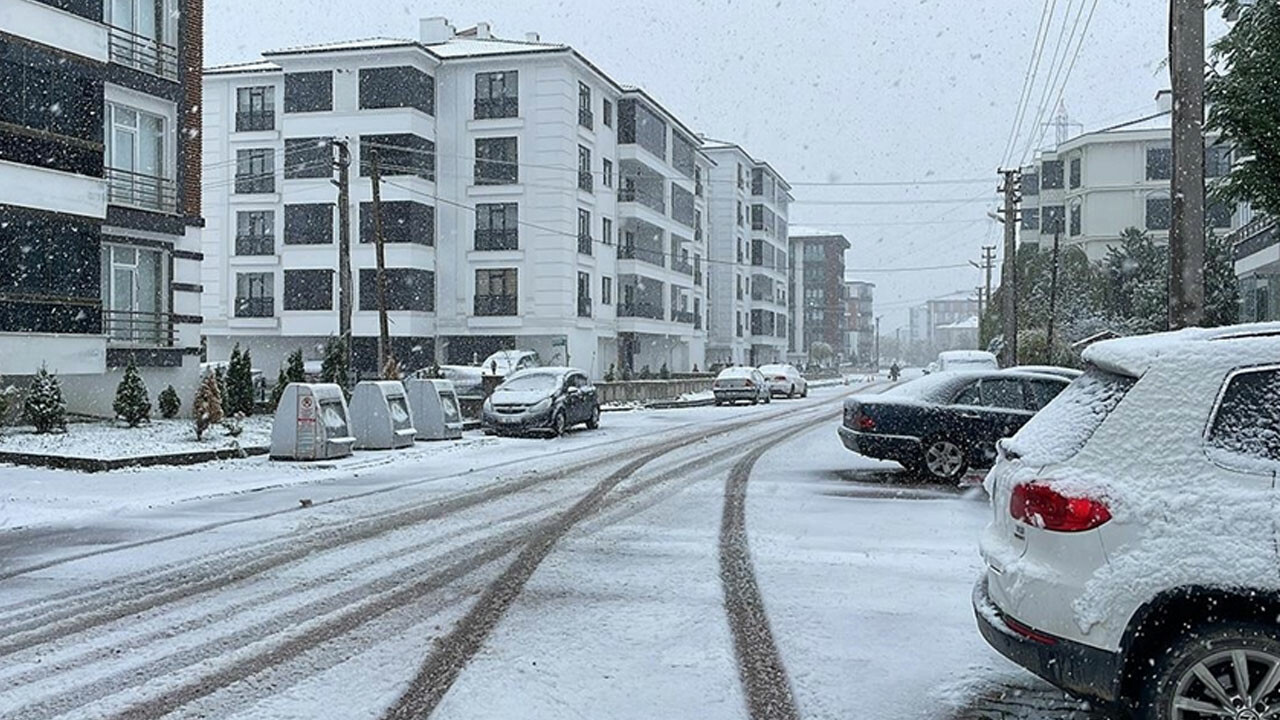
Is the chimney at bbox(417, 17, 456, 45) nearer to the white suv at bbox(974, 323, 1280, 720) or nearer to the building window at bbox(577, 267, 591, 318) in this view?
the building window at bbox(577, 267, 591, 318)

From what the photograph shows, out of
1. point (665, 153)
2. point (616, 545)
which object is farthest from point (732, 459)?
point (665, 153)

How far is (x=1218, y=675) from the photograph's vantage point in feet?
14.3

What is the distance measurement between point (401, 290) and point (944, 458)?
117ft

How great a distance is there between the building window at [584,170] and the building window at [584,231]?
1106 mm

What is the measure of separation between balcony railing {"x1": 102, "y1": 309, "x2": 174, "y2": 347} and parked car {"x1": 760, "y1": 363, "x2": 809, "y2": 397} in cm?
2767

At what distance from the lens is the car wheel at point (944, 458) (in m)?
15.1

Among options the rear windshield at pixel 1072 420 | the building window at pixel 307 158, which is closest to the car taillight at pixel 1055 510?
the rear windshield at pixel 1072 420

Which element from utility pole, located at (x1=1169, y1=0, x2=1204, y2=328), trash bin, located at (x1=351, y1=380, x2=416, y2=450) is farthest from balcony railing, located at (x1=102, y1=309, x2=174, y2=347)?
utility pole, located at (x1=1169, y1=0, x2=1204, y2=328)

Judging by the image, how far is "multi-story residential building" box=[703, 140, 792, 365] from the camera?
265 ft

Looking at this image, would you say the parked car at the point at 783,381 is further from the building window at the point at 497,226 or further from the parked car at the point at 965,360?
the parked car at the point at 965,360

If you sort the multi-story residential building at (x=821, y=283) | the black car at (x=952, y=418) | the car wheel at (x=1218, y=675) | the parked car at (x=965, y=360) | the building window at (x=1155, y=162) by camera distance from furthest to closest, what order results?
1. the multi-story residential building at (x=821, y=283)
2. the building window at (x=1155, y=162)
3. the parked car at (x=965, y=360)
4. the black car at (x=952, y=418)
5. the car wheel at (x=1218, y=675)

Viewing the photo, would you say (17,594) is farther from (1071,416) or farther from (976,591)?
(1071,416)

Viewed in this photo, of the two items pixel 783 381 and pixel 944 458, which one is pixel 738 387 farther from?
pixel 944 458

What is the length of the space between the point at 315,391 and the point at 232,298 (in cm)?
3555
